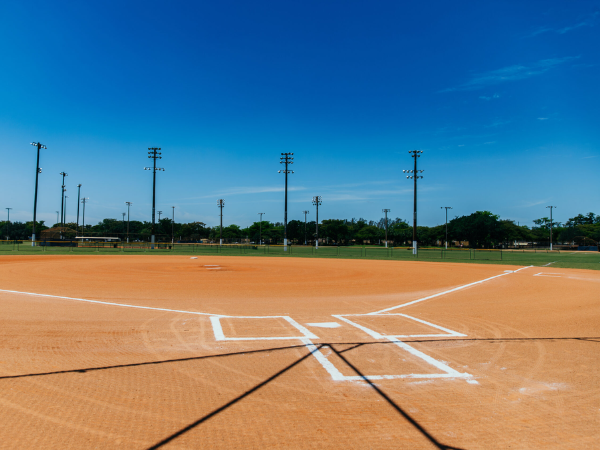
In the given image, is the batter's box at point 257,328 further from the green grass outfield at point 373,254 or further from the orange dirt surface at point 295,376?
the green grass outfield at point 373,254

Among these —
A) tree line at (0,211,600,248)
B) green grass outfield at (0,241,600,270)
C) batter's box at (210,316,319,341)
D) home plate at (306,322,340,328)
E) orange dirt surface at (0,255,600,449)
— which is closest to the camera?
orange dirt surface at (0,255,600,449)

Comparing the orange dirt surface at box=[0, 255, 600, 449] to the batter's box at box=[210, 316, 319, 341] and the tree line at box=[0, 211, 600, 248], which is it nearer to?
the batter's box at box=[210, 316, 319, 341]

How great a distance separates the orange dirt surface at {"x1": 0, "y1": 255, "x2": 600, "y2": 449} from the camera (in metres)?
3.76

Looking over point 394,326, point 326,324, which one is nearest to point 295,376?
point 326,324

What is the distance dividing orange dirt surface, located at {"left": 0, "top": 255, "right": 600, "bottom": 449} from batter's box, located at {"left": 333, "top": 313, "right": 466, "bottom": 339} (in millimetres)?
51

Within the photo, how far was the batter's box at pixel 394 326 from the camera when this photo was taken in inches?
306

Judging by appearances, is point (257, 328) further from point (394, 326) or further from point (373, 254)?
point (373, 254)

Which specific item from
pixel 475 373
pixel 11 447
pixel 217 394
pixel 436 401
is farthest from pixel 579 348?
pixel 11 447

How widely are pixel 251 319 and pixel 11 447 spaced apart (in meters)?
5.79

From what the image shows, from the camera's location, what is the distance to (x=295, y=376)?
207 inches

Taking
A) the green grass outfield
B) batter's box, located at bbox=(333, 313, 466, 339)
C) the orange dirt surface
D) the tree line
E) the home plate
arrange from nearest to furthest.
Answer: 1. the orange dirt surface
2. batter's box, located at bbox=(333, 313, 466, 339)
3. the home plate
4. the green grass outfield
5. the tree line

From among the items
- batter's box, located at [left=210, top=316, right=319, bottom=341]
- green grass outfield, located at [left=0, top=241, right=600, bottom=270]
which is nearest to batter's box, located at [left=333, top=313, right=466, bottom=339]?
batter's box, located at [left=210, top=316, right=319, bottom=341]

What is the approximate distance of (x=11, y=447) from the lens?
3449mm

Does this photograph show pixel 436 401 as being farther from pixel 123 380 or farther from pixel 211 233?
pixel 211 233
